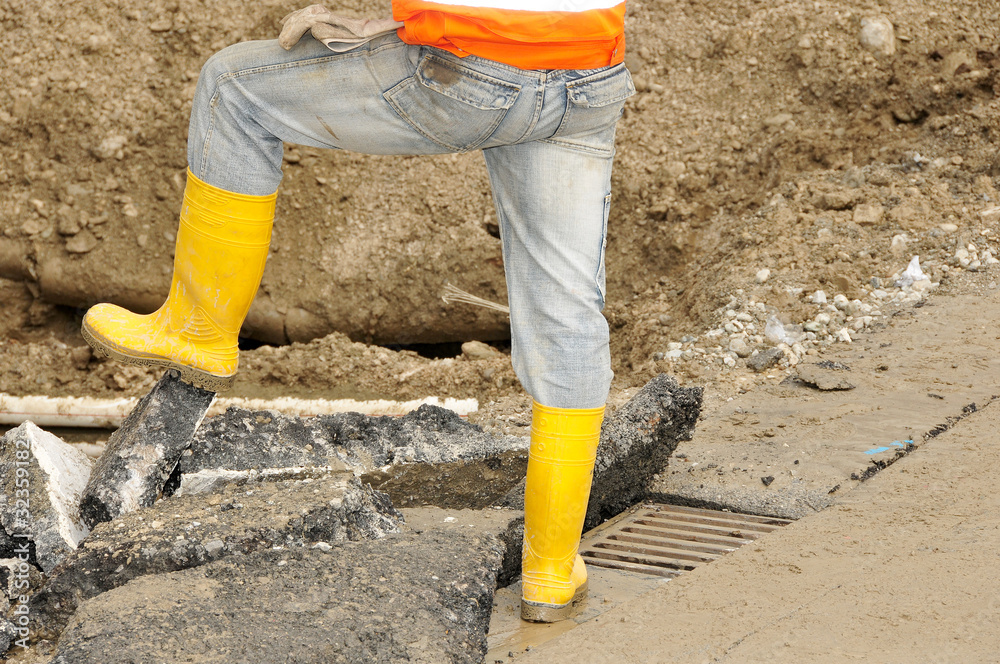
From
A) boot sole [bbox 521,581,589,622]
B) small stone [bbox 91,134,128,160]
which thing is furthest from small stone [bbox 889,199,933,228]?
small stone [bbox 91,134,128,160]

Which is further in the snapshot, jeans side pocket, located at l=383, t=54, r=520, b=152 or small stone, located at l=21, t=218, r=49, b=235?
small stone, located at l=21, t=218, r=49, b=235

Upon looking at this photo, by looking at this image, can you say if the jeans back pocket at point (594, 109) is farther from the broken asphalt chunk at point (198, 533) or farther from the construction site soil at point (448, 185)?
the construction site soil at point (448, 185)

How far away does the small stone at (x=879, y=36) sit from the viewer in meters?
5.70

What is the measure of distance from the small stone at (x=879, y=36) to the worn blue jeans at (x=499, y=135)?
4181mm

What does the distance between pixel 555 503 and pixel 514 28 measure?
113 cm

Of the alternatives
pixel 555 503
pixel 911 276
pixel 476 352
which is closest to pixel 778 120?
pixel 911 276

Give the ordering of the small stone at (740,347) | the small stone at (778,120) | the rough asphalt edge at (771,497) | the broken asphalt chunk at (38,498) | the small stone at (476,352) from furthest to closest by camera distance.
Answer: the small stone at (778,120) → the small stone at (476,352) → the small stone at (740,347) → the rough asphalt edge at (771,497) → the broken asphalt chunk at (38,498)

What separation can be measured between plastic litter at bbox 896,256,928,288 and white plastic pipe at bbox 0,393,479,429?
221 cm

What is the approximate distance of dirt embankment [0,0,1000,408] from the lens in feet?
17.2

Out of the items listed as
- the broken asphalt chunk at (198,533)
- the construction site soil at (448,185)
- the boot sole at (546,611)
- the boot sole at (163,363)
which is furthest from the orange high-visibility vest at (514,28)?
the construction site soil at (448,185)

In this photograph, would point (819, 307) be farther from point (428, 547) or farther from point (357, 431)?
point (428, 547)

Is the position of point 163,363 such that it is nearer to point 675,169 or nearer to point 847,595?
point 847,595

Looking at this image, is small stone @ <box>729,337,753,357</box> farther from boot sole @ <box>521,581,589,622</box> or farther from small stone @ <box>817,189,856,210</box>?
boot sole @ <box>521,581,589,622</box>

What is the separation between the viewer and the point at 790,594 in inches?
86.2
